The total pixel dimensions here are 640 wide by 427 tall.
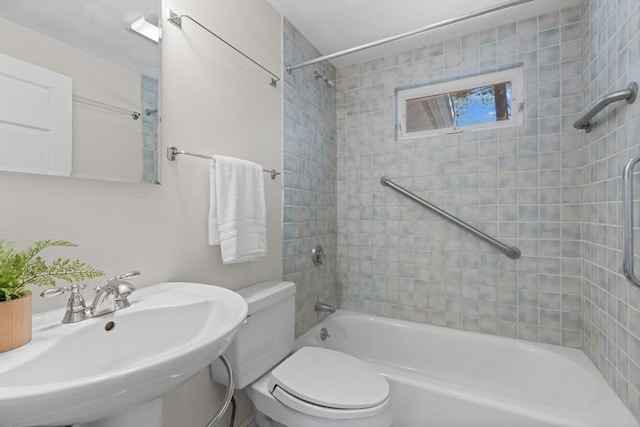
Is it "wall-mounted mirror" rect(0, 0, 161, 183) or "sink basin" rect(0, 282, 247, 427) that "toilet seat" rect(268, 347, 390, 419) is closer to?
"sink basin" rect(0, 282, 247, 427)

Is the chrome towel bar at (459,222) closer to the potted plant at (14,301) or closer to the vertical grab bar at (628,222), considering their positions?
the vertical grab bar at (628,222)

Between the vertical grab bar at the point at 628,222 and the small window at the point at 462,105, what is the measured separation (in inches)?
37.1

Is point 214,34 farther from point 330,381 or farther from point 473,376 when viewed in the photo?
point 473,376

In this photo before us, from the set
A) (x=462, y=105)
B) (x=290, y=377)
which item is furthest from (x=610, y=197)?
(x=290, y=377)

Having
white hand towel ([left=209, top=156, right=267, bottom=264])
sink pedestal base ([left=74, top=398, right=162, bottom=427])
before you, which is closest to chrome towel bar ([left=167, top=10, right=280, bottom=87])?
white hand towel ([left=209, top=156, right=267, bottom=264])

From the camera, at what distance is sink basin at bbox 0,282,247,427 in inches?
18.5

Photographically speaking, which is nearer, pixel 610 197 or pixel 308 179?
pixel 610 197

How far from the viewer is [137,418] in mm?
739

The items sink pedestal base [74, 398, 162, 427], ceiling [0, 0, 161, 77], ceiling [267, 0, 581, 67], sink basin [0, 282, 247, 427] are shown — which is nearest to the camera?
sink basin [0, 282, 247, 427]

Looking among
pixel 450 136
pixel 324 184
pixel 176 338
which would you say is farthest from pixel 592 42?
pixel 176 338

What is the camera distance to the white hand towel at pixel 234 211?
50.3 inches

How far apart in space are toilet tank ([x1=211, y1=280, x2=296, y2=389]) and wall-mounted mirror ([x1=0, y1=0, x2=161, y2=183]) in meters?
0.68

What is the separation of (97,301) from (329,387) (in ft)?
2.89

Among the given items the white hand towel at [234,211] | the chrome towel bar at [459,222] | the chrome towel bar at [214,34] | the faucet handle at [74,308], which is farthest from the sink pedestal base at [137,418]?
the chrome towel bar at [459,222]
